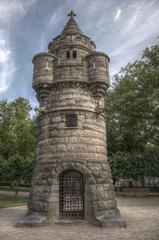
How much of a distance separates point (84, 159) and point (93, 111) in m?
2.98

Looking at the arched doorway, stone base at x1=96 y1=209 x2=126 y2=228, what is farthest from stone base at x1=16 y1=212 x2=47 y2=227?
stone base at x1=96 y1=209 x2=126 y2=228

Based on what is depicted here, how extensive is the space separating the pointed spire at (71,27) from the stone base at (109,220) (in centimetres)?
1133

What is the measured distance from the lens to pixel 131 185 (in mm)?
33438

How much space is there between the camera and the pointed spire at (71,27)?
16.7 meters

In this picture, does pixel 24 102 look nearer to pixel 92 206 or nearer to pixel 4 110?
pixel 4 110

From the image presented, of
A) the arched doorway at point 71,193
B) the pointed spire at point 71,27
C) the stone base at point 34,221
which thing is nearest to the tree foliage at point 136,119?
the pointed spire at point 71,27

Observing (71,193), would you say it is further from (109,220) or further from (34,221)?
(109,220)

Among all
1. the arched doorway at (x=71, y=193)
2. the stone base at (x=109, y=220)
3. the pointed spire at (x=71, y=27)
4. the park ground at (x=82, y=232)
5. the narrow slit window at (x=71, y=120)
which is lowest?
the park ground at (x=82, y=232)

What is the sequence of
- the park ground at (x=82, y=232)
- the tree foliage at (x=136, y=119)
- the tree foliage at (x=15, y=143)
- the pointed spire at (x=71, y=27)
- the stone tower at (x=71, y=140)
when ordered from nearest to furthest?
1. the park ground at (x=82, y=232)
2. the stone tower at (x=71, y=140)
3. the pointed spire at (x=71, y=27)
4. the tree foliage at (x=136, y=119)
5. the tree foliage at (x=15, y=143)

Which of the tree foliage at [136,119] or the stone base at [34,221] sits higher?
the tree foliage at [136,119]

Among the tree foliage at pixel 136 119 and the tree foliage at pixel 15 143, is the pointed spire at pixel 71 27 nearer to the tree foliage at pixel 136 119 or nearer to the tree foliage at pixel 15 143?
the tree foliage at pixel 136 119

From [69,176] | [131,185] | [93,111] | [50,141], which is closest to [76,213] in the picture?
[69,176]

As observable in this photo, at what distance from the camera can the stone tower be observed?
44.5 ft

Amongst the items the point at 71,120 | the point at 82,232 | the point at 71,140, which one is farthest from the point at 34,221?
the point at 71,120
